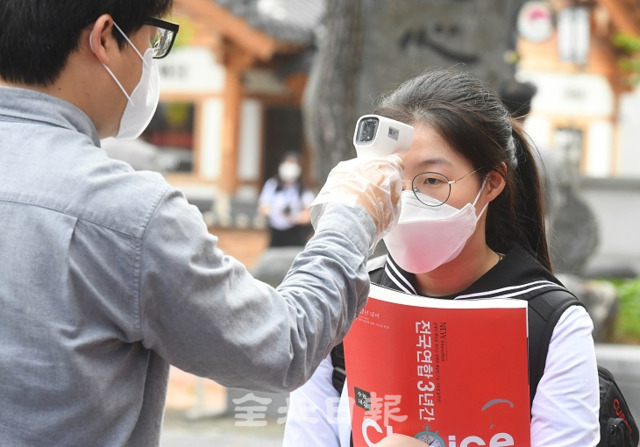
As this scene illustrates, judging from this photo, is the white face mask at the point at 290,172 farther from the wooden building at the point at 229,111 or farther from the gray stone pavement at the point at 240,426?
the wooden building at the point at 229,111

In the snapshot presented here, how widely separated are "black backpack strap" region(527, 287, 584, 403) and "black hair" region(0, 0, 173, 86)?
99cm

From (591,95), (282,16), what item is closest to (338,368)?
(282,16)

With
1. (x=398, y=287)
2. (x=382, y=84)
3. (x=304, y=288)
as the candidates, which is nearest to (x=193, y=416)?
(x=382, y=84)

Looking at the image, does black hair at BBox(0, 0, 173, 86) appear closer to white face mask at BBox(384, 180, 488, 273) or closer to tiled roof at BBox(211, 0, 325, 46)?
white face mask at BBox(384, 180, 488, 273)

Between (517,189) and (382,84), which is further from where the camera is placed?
(382,84)

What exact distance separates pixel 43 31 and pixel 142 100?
26cm

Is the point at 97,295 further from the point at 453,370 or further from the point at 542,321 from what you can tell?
the point at 542,321

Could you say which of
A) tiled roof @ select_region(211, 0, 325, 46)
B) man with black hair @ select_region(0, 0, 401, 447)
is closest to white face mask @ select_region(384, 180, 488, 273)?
man with black hair @ select_region(0, 0, 401, 447)

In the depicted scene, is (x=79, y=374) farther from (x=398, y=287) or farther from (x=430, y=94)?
(x=430, y=94)

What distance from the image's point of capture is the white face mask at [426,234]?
6.91 ft

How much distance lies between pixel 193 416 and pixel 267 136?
47.0ft

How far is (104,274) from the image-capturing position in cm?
151

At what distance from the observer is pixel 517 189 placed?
91.5 inches

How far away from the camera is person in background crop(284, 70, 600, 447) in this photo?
2090mm
